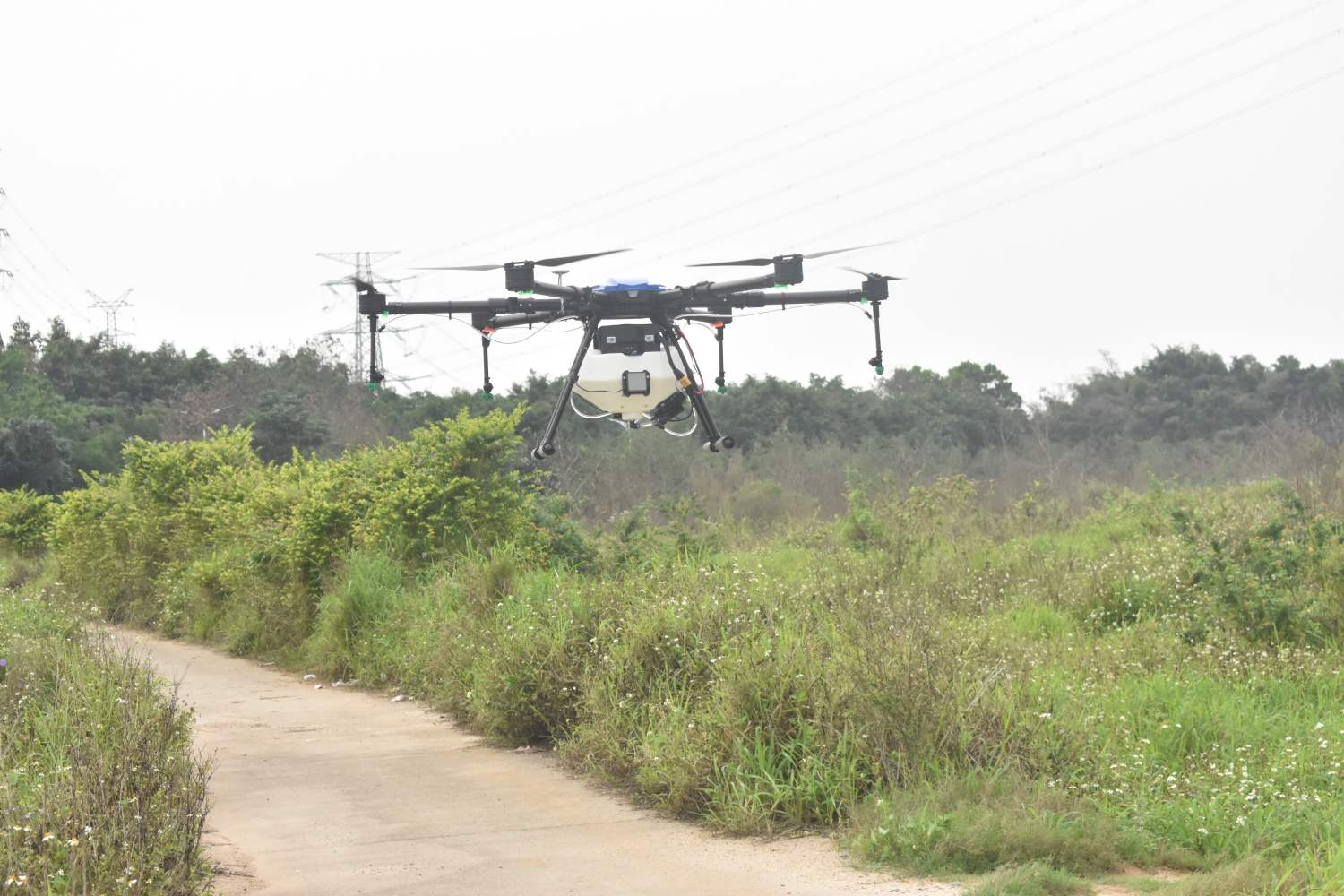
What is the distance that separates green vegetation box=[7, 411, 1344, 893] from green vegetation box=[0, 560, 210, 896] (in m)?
2.54

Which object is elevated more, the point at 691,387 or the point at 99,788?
the point at 691,387

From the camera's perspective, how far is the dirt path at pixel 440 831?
6180 millimetres

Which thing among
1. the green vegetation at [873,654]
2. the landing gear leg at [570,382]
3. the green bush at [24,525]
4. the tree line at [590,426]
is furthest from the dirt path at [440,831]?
the tree line at [590,426]

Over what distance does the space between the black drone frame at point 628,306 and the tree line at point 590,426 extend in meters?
23.8

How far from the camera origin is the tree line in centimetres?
4022

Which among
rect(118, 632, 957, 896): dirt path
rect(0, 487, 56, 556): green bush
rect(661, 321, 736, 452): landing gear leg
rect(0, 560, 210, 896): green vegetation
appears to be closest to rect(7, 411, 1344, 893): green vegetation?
rect(118, 632, 957, 896): dirt path

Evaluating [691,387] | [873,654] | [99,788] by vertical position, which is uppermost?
[691,387]

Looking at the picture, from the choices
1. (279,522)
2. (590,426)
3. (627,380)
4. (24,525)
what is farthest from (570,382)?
(590,426)

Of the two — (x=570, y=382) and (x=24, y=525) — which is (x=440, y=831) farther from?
(x=24, y=525)

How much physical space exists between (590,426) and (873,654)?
3485cm

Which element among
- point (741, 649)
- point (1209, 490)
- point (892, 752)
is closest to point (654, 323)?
point (741, 649)

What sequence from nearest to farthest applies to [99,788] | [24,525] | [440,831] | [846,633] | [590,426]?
[99,788]
[440,831]
[846,633]
[24,525]
[590,426]

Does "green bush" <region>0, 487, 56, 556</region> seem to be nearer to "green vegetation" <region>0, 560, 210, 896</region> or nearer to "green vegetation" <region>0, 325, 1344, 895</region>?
"green vegetation" <region>0, 325, 1344, 895</region>

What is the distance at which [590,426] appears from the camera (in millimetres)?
41906
